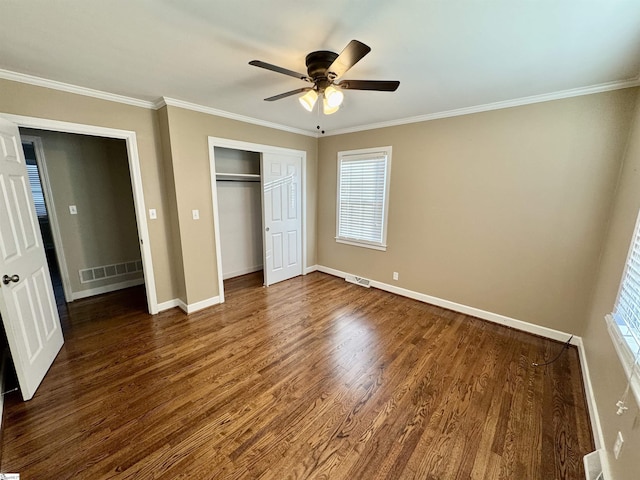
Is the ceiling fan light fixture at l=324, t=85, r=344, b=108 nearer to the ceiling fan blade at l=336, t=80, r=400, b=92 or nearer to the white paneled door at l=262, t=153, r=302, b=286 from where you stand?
the ceiling fan blade at l=336, t=80, r=400, b=92

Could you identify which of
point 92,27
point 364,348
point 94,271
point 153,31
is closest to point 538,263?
point 364,348

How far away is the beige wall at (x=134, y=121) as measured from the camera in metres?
2.17

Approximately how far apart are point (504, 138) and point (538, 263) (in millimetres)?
1369

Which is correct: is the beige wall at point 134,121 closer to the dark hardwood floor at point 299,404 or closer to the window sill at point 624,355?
the dark hardwood floor at point 299,404

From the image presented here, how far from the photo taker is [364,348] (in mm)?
2514

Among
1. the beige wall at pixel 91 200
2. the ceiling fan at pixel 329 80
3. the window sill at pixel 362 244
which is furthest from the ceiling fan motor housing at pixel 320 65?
the beige wall at pixel 91 200

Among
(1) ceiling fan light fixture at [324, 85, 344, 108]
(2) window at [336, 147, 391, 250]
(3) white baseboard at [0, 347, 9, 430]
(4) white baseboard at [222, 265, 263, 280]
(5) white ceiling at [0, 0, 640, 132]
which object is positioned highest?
(5) white ceiling at [0, 0, 640, 132]

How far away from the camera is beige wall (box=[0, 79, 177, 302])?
2.17 metres

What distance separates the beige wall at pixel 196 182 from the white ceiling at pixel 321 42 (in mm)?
441

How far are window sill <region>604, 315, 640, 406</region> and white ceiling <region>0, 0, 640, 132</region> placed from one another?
5.91ft

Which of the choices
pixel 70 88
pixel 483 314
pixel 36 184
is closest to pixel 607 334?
pixel 483 314

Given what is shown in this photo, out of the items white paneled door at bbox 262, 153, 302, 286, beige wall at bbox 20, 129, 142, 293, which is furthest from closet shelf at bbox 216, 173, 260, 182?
beige wall at bbox 20, 129, 142, 293

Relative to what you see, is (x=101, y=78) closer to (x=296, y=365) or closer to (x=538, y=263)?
(x=296, y=365)

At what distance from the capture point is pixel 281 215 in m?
4.09
